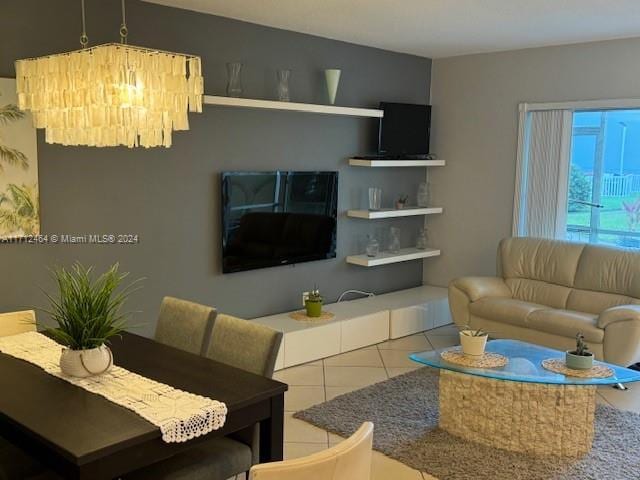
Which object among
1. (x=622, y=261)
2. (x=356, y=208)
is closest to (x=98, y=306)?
(x=356, y=208)

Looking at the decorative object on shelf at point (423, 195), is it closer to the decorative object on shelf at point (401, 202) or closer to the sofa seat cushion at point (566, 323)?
the decorative object on shelf at point (401, 202)

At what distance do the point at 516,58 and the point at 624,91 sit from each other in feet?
3.45

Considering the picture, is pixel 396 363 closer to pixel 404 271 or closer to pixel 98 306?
pixel 404 271

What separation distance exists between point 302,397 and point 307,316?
3.44 ft

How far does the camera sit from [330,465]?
5.67ft

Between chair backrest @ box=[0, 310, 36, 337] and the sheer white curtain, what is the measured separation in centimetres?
438

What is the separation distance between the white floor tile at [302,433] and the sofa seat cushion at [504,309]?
2.10 meters

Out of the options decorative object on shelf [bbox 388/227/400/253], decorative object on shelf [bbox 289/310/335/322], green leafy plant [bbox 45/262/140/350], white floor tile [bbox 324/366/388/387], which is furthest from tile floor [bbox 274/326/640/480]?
green leafy plant [bbox 45/262/140/350]

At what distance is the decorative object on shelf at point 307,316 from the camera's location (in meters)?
5.21

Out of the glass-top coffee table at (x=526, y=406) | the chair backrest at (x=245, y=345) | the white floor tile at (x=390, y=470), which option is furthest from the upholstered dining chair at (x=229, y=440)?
the glass-top coffee table at (x=526, y=406)

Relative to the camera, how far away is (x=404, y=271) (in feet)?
21.9

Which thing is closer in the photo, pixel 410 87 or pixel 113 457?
pixel 113 457

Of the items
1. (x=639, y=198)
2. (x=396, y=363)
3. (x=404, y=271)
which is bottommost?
(x=396, y=363)

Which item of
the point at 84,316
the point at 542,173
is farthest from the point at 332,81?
the point at 84,316
